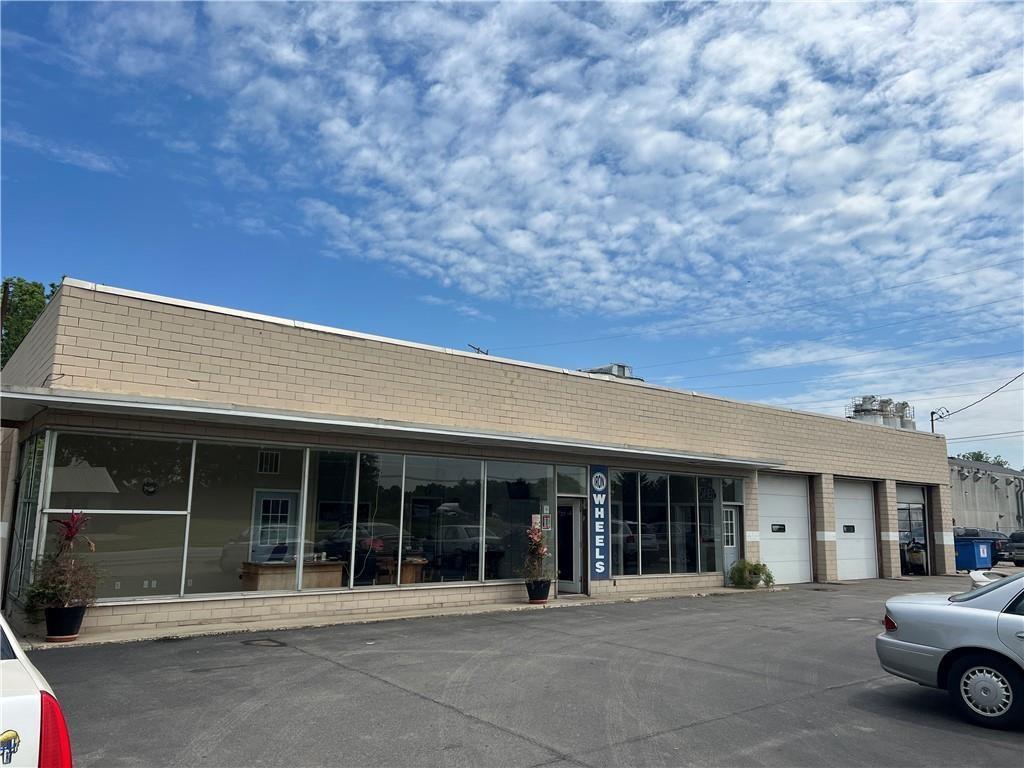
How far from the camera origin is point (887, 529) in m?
26.4

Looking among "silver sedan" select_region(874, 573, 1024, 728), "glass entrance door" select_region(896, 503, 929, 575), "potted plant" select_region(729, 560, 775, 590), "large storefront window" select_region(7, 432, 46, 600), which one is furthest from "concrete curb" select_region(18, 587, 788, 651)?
"glass entrance door" select_region(896, 503, 929, 575)

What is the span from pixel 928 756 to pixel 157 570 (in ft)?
35.6

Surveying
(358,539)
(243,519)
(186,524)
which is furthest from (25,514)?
(358,539)

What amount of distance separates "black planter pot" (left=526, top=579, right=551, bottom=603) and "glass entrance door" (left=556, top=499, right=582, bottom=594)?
5.95ft

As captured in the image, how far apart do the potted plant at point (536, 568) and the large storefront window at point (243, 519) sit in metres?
4.93

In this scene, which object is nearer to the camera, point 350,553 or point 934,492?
point 350,553

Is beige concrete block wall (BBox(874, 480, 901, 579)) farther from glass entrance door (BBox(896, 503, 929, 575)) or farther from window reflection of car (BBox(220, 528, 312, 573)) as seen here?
window reflection of car (BBox(220, 528, 312, 573))

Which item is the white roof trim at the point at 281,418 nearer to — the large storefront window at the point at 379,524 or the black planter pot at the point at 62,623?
the large storefront window at the point at 379,524

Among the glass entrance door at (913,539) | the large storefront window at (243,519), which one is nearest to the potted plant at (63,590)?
the large storefront window at (243,519)

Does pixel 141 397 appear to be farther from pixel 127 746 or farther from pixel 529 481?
pixel 529 481

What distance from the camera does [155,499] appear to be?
12227mm

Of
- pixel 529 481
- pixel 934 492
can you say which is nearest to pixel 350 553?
pixel 529 481

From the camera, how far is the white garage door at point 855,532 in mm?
25078

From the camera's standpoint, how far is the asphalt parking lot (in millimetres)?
6227
